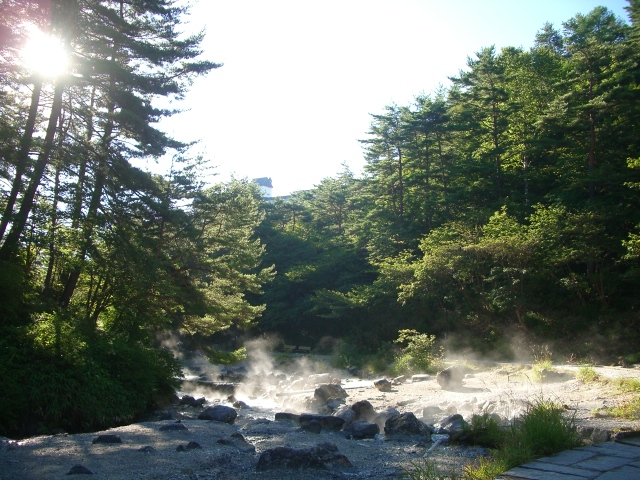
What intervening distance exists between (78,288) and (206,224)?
5.75 meters

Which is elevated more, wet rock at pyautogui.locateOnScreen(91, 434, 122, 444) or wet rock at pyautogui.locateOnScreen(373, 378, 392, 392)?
wet rock at pyautogui.locateOnScreen(91, 434, 122, 444)

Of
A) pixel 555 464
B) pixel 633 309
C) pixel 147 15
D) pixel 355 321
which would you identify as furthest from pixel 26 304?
pixel 355 321

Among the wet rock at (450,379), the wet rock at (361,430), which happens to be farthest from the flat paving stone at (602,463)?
the wet rock at (450,379)

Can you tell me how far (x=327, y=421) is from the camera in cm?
1201

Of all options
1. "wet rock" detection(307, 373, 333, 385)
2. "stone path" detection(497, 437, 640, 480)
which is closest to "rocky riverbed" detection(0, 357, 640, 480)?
"stone path" detection(497, 437, 640, 480)

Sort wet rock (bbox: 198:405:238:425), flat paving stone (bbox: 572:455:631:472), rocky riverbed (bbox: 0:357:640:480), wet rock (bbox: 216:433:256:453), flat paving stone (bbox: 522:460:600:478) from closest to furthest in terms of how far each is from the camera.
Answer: flat paving stone (bbox: 522:460:600:478), flat paving stone (bbox: 572:455:631:472), rocky riverbed (bbox: 0:357:640:480), wet rock (bbox: 216:433:256:453), wet rock (bbox: 198:405:238:425)

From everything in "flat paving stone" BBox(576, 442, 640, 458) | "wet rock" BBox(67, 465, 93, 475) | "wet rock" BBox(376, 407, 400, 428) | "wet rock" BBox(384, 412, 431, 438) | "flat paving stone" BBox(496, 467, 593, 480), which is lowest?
"wet rock" BBox(376, 407, 400, 428)

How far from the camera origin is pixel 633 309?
19922 mm

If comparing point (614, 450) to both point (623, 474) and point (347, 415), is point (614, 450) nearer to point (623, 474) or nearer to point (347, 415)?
point (623, 474)

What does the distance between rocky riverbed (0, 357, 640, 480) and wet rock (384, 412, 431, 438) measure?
1.7 inches

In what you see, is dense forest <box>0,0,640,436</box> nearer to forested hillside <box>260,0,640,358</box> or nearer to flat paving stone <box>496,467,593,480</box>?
forested hillside <box>260,0,640,358</box>

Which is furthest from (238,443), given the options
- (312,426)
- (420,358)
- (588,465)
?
(420,358)

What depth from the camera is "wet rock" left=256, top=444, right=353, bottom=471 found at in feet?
24.1

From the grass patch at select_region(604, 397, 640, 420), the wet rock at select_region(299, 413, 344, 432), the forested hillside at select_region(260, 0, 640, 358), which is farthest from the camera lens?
the forested hillside at select_region(260, 0, 640, 358)
